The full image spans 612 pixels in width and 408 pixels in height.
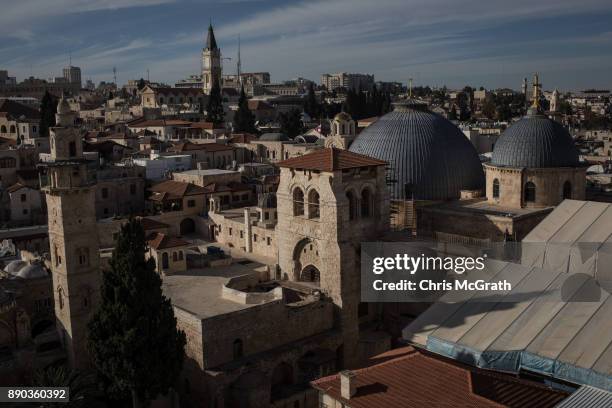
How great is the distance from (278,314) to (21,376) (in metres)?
9.06

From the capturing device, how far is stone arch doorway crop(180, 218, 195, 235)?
3897cm

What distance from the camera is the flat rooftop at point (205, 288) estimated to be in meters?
22.7

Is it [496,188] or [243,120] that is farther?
[243,120]

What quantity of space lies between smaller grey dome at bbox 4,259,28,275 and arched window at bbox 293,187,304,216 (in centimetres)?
1221

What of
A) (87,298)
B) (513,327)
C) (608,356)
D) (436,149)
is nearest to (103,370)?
(87,298)

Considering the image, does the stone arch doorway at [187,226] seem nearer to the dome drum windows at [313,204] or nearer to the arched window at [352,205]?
the dome drum windows at [313,204]

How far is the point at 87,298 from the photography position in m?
23.6

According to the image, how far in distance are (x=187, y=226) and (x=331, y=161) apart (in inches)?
687

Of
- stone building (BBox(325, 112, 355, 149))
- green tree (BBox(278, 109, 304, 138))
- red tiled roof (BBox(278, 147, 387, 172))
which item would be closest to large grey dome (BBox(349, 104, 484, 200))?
red tiled roof (BBox(278, 147, 387, 172))

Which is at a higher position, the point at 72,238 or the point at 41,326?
the point at 72,238

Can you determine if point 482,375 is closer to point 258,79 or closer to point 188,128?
point 188,128

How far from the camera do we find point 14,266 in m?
28.3

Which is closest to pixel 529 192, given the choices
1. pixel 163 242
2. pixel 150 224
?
pixel 163 242

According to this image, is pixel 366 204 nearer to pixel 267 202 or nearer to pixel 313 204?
pixel 313 204
